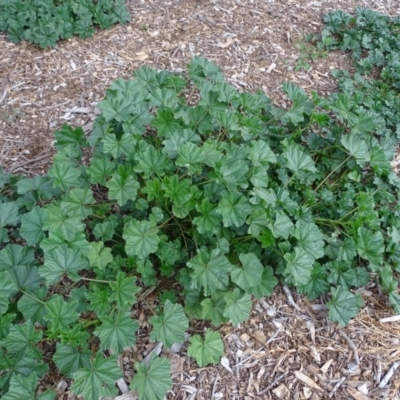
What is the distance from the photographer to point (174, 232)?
2.79 m

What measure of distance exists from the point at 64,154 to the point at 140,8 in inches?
87.2

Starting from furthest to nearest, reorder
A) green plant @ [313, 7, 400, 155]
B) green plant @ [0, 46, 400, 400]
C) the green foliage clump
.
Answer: the green foliage clump, green plant @ [313, 7, 400, 155], green plant @ [0, 46, 400, 400]

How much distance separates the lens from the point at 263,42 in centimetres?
422

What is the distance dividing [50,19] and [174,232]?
7.67ft

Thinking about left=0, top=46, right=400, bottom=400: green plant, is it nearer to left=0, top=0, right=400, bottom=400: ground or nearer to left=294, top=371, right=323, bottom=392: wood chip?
left=0, top=0, right=400, bottom=400: ground

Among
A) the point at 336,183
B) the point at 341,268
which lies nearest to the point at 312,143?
the point at 336,183

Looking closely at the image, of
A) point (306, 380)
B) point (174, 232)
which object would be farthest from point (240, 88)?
point (306, 380)

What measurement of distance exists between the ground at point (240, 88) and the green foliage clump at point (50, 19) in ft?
0.28

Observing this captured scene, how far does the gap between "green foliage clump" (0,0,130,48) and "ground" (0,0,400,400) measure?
9 cm

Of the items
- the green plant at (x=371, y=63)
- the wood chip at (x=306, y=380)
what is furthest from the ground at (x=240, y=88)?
the green plant at (x=371, y=63)

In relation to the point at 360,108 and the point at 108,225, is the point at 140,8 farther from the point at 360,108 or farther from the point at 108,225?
the point at 108,225

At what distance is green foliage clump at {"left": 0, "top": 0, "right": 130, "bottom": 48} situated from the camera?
13.2 ft

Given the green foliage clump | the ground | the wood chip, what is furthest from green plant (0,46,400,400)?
the green foliage clump

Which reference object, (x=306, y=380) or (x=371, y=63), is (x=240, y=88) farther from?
(x=306, y=380)
